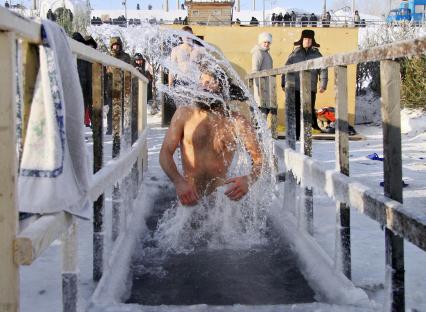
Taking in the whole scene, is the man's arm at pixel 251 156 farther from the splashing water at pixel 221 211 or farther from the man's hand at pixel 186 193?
the man's hand at pixel 186 193

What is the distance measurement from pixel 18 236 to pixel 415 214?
4.26 ft

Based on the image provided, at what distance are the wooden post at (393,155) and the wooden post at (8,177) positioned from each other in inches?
56.7

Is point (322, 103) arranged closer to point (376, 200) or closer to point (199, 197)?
point (199, 197)

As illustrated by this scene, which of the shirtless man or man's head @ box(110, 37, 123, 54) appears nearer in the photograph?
the shirtless man

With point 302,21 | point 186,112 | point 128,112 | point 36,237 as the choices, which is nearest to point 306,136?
point 186,112

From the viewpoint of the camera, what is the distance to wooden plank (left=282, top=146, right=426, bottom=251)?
79.4 inches

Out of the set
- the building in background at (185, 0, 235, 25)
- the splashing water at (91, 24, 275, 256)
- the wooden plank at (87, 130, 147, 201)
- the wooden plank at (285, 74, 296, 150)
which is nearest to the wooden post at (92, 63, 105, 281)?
the wooden plank at (87, 130, 147, 201)

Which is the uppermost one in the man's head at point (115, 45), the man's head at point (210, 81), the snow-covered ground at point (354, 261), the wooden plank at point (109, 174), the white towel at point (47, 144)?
the man's head at point (115, 45)

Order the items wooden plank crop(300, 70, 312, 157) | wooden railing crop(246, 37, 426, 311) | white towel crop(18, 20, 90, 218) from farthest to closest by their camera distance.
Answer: wooden plank crop(300, 70, 312, 157) → wooden railing crop(246, 37, 426, 311) → white towel crop(18, 20, 90, 218)

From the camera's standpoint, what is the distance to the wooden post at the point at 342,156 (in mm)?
3137

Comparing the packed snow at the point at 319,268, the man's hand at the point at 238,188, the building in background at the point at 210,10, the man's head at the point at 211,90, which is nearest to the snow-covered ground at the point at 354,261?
the packed snow at the point at 319,268

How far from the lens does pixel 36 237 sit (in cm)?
159

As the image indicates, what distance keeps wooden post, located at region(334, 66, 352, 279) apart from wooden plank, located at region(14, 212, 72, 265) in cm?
170

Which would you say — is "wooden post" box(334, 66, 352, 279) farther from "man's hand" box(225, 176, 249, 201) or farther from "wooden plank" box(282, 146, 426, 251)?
"man's hand" box(225, 176, 249, 201)
